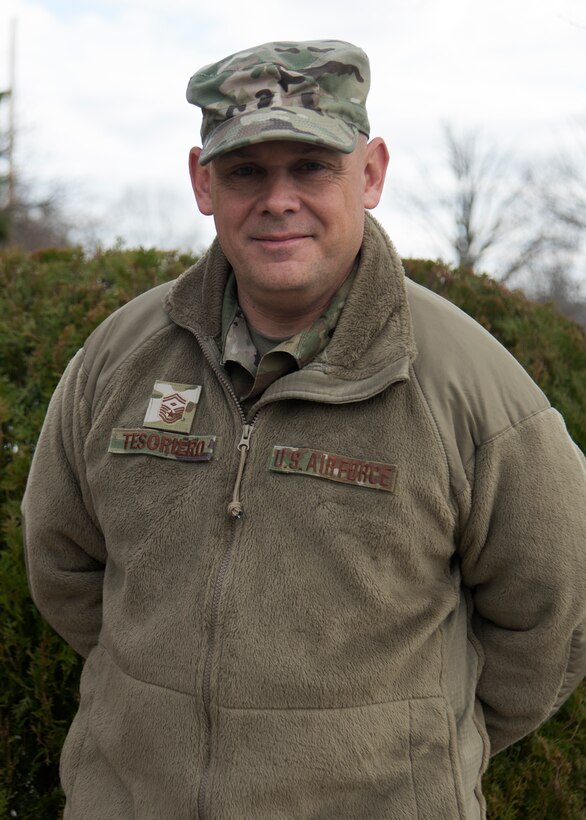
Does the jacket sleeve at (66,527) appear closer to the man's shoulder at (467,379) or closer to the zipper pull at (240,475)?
the zipper pull at (240,475)

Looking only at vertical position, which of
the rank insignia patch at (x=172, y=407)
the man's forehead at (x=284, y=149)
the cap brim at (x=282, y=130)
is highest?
the cap brim at (x=282, y=130)

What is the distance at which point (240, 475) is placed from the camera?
225 centimetres

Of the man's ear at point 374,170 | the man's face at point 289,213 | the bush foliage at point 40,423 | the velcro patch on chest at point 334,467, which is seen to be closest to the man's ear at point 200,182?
the man's face at point 289,213

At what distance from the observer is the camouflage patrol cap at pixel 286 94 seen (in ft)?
7.13

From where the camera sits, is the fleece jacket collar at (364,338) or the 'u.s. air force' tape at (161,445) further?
the 'u.s. air force' tape at (161,445)

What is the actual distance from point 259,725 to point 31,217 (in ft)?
119

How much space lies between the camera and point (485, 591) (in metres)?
2.41

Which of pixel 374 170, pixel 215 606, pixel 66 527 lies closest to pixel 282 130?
pixel 374 170

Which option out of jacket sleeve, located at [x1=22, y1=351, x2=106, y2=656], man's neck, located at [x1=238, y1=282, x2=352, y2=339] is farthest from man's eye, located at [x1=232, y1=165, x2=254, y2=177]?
jacket sleeve, located at [x1=22, y1=351, x2=106, y2=656]

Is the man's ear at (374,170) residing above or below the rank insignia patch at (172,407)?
above

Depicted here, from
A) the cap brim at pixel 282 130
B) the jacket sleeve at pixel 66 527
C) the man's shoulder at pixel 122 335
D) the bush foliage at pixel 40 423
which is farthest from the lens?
the bush foliage at pixel 40 423

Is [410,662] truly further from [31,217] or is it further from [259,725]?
[31,217]

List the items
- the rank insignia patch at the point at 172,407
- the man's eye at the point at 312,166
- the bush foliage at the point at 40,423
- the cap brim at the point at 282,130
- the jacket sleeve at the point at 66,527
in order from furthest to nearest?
1. the bush foliage at the point at 40,423
2. the jacket sleeve at the point at 66,527
3. the rank insignia patch at the point at 172,407
4. the man's eye at the point at 312,166
5. the cap brim at the point at 282,130

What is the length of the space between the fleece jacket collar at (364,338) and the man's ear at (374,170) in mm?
61
